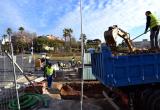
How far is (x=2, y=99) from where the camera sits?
45.5 feet

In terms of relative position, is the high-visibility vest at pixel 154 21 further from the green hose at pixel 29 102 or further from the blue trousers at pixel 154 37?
the green hose at pixel 29 102

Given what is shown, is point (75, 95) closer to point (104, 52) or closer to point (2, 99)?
point (2, 99)

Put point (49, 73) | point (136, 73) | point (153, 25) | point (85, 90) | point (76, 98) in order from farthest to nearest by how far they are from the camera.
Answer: point (49, 73) → point (85, 90) → point (76, 98) → point (153, 25) → point (136, 73)

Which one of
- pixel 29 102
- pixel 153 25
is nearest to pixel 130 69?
pixel 153 25

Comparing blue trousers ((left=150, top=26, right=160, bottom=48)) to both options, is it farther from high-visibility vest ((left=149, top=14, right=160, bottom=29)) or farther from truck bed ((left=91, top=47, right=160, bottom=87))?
truck bed ((left=91, top=47, right=160, bottom=87))

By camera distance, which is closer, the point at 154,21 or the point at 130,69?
the point at 130,69

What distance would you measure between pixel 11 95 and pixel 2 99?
44 cm

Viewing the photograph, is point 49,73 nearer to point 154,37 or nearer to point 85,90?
point 85,90

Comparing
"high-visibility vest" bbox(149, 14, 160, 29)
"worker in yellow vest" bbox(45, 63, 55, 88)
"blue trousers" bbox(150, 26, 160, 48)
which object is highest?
"high-visibility vest" bbox(149, 14, 160, 29)

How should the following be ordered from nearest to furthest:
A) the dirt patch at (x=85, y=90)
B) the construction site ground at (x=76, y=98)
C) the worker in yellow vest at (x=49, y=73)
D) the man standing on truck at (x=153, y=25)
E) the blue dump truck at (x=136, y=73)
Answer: the blue dump truck at (x=136, y=73), the man standing on truck at (x=153, y=25), the construction site ground at (x=76, y=98), the dirt patch at (x=85, y=90), the worker in yellow vest at (x=49, y=73)

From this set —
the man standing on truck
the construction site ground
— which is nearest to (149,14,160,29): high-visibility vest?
the man standing on truck

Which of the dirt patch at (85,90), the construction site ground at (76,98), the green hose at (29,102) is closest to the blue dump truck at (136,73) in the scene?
the construction site ground at (76,98)

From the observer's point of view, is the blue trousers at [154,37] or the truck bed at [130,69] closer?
the truck bed at [130,69]

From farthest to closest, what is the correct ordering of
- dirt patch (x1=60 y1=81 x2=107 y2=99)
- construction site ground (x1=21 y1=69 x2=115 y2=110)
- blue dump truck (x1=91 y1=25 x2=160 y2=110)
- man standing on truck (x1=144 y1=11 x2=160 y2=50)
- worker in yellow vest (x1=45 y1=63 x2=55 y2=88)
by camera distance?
worker in yellow vest (x1=45 y1=63 x2=55 y2=88) < dirt patch (x1=60 y1=81 x2=107 y2=99) < construction site ground (x1=21 y1=69 x2=115 y2=110) < man standing on truck (x1=144 y1=11 x2=160 y2=50) < blue dump truck (x1=91 y1=25 x2=160 y2=110)
